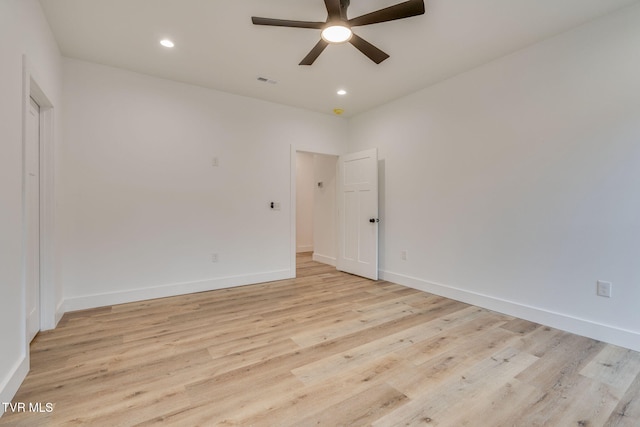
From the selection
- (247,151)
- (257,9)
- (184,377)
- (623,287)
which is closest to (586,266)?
(623,287)

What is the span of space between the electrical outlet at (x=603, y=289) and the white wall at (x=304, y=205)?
5545 mm

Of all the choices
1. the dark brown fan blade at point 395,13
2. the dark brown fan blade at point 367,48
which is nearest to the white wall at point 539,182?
the dark brown fan blade at point 367,48

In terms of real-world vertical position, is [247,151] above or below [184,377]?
above

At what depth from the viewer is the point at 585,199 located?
2510 millimetres

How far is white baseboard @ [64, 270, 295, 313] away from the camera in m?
3.10

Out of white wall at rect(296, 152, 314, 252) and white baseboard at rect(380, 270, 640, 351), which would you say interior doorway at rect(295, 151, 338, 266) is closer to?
white wall at rect(296, 152, 314, 252)

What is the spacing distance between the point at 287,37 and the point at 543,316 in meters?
3.57

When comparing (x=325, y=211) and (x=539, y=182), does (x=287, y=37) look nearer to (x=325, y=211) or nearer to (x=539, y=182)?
(x=539, y=182)

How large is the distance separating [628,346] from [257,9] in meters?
3.99

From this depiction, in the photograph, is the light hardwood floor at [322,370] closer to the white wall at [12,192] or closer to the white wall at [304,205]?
the white wall at [12,192]

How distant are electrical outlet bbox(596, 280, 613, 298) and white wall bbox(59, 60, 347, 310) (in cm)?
347

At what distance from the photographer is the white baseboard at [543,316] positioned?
231cm

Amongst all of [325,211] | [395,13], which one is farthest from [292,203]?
[395,13]

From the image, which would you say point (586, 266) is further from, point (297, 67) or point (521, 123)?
point (297, 67)
